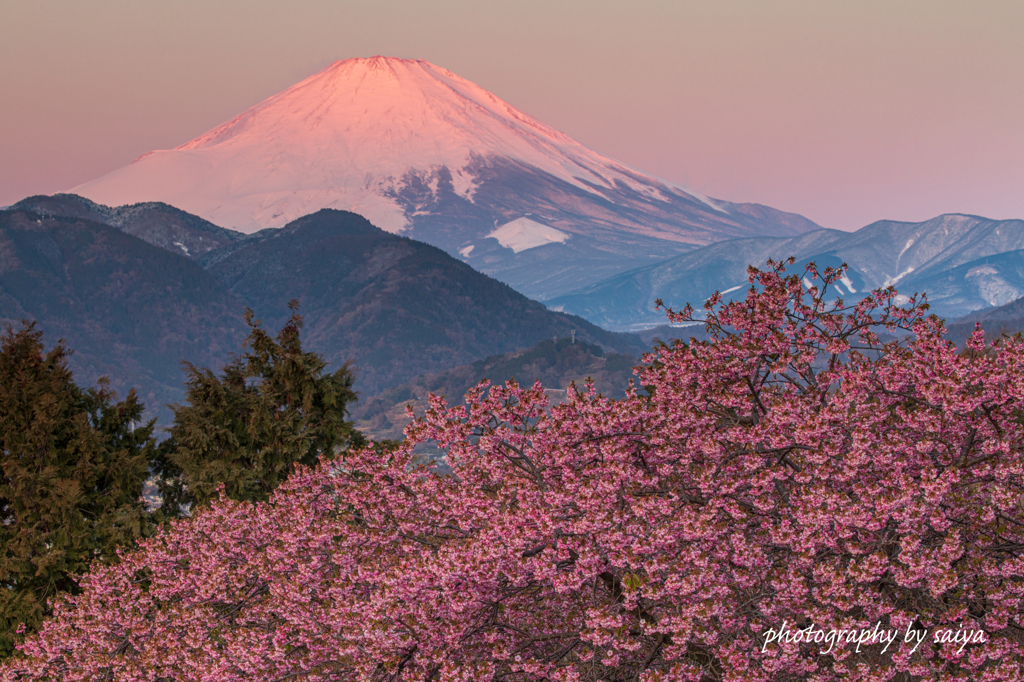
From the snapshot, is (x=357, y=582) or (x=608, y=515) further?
(x=357, y=582)

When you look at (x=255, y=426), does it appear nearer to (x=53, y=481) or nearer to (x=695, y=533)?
(x=53, y=481)

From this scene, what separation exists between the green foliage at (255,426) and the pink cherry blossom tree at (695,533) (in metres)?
8.60

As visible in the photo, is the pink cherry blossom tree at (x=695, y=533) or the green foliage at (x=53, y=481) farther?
the green foliage at (x=53, y=481)

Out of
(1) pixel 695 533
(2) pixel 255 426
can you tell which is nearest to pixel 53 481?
(2) pixel 255 426

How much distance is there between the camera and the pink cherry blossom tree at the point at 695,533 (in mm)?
6992

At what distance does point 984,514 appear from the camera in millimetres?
6828

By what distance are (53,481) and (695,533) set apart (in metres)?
14.8

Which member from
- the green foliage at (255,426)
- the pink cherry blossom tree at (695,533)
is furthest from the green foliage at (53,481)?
the pink cherry blossom tree at (695,533)

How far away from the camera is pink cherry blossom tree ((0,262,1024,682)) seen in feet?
22.9

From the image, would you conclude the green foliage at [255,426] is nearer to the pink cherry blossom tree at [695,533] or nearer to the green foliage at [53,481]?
the green foliage at [53,481]

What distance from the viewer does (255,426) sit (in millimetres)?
19453

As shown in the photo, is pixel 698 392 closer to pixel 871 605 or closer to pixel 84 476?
pixel 871 605

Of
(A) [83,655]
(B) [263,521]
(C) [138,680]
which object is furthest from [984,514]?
(A) [83,655]

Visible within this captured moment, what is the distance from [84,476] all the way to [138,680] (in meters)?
9.11
